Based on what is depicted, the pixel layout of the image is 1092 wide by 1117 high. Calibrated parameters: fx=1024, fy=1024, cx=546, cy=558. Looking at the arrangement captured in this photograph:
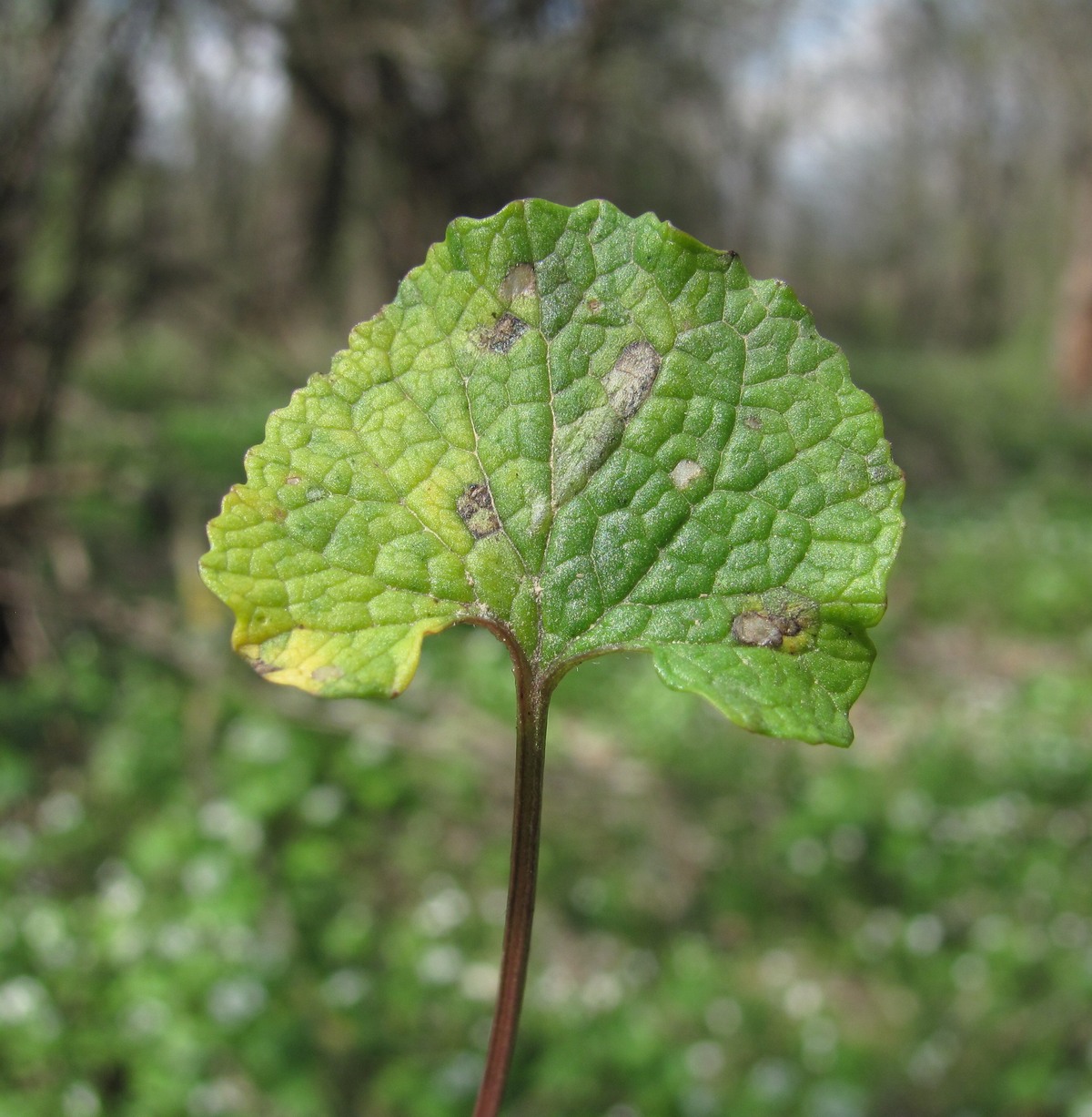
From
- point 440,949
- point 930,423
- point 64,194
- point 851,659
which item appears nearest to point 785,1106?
point 440,949

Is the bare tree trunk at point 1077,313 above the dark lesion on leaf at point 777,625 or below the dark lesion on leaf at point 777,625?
above

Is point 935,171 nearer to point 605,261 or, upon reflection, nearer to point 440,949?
point 440,949

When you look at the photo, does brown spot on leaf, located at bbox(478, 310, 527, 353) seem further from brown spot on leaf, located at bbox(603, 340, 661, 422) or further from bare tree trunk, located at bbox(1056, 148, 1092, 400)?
bare tree trunk, located at bbox(1056, 148, 1092, 400)

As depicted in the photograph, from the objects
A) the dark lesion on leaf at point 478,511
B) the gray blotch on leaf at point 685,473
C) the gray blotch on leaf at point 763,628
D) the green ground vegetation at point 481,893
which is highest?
the gray blotch on leaf at point 685,473

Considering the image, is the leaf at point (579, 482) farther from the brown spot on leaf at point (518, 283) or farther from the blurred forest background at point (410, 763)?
the blurred forest background at point (410, 763)

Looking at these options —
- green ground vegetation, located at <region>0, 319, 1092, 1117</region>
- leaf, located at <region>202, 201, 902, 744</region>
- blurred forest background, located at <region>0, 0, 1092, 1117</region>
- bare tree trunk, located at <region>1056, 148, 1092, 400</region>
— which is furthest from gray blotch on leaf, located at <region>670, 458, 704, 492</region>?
bare tree trunk, located at <region>1056, 148, 1092, 400</region>

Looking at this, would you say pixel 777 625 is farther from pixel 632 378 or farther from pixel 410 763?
pixel 410 763

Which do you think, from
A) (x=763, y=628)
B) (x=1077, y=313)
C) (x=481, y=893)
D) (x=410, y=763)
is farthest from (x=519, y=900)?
(x=1077, y=313)

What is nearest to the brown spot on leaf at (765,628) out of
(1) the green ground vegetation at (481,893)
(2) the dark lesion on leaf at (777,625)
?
(2) the dark lesion on leaf at (777,625)
